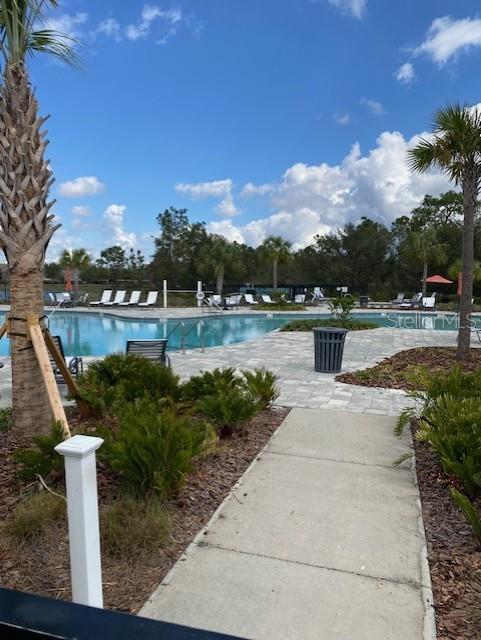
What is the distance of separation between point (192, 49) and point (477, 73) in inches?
269

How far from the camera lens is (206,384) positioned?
4.90 metres

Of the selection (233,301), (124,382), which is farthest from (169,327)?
(124,382)

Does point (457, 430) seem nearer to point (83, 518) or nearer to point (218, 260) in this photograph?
point (83, 518)

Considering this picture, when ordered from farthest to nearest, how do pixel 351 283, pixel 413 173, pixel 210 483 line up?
pixel 351 283, pixel 413 173, pixel 210 483

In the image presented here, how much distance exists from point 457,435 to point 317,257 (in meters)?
35.4

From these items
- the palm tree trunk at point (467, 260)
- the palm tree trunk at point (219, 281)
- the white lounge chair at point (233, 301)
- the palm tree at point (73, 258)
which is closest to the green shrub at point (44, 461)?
the palm tree trunk at point (467, 260)

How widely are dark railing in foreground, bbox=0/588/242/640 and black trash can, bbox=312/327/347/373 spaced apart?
281 inches

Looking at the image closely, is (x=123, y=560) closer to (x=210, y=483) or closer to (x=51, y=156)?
(x=210, y=483)

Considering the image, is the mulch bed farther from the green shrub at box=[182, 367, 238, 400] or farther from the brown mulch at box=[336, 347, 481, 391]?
the brown mulch at box=[336, 347, 481, 391]

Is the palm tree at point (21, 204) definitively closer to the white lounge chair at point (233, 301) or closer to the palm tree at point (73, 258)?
the white lounge chair at point (233, 301)

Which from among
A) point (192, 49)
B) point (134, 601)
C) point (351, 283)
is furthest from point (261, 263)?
point (134, 601)

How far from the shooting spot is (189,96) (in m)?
13.2

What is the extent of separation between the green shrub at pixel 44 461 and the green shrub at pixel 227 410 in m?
1.48

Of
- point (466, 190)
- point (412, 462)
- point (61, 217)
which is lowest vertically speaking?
point (412, 462)
